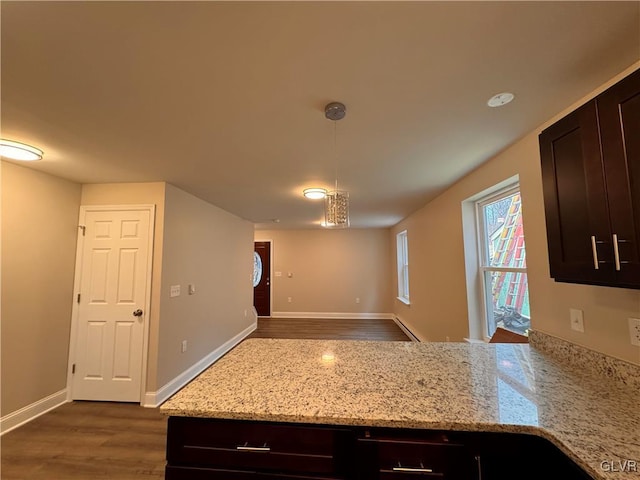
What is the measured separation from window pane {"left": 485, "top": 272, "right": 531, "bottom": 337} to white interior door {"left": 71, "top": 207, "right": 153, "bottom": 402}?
3647 mm

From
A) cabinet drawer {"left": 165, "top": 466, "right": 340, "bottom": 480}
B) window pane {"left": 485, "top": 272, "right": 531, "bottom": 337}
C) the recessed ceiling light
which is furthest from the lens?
window pane {"left": 485, "top": 272, "right": 531, "bottom": 337}

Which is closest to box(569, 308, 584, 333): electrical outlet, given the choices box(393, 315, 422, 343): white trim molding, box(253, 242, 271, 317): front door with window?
box(393, 315, 422, 343): white trim molding

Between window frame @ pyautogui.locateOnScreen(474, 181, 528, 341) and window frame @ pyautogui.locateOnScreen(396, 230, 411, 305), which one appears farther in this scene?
window frame @ pyautogui.locateOnScreen(396, 230, 411, 305)

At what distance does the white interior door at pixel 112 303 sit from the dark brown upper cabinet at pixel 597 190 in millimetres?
3479

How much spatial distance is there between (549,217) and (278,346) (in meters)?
1.72

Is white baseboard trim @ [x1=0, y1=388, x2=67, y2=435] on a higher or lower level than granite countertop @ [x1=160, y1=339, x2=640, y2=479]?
lower

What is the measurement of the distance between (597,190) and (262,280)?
7.01 meters

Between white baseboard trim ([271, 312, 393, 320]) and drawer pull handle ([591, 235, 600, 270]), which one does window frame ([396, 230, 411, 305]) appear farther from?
drawer pull handle ([591, 235, 600, 270])

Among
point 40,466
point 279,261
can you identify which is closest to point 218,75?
point 40,466

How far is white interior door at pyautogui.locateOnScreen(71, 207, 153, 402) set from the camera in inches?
116

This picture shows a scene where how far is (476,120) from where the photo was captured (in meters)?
1.75

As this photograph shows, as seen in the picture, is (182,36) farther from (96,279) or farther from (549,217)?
(96,279)

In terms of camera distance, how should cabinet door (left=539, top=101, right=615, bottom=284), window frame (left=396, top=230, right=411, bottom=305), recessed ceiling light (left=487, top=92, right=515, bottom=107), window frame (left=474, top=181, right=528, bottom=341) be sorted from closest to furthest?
cabinet door (left=539, top=101, right=615, bottom=284) → recessed ceiling light (left=487, top=92, right=515, bottom=107) → window frame (left=474, top=181, right=528, bottom=341) → window frame (left=396, top=230, right=411, bottom=305)

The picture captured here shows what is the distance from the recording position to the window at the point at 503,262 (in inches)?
92.2
